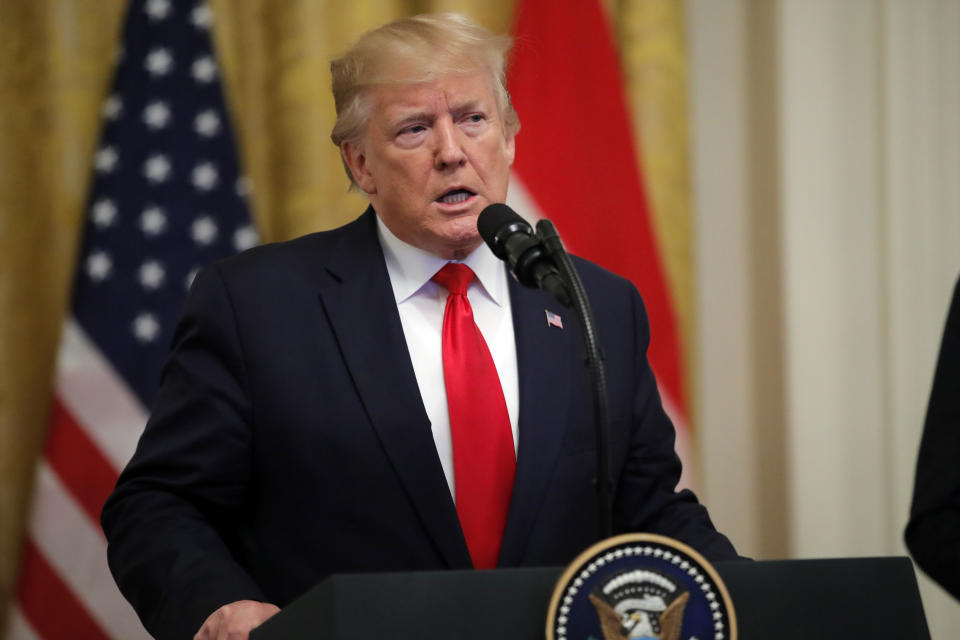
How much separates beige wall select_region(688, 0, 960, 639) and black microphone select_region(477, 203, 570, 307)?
96.2 inches

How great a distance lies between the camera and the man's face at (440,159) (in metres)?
2.07

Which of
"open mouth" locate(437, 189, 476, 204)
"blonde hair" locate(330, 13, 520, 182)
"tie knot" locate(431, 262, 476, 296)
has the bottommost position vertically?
"tie knot" locate(431, 262, 476, 296)

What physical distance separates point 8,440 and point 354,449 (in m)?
1.75

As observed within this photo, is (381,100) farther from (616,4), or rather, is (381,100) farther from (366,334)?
(616,4)

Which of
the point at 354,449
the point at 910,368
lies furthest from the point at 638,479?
the point at 910,368

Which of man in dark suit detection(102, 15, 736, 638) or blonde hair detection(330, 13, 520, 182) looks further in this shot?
blonde hair detection(330, 13, 520, 182)

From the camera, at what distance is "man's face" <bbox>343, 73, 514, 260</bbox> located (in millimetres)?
2072

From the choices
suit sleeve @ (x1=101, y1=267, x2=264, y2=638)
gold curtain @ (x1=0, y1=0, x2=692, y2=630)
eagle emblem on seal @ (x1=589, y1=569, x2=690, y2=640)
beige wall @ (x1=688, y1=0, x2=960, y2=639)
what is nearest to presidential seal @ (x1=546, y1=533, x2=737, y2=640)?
eagle emblem on seal @ (x1=589, y1=569, x2=690, y2=640)

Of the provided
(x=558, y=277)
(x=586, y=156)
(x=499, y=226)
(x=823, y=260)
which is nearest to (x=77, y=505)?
(x=586, y=156)

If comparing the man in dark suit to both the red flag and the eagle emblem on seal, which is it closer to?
the eagle emblem on seal

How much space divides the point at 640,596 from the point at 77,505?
2406 millimetres

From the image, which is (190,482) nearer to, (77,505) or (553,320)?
(553,320)

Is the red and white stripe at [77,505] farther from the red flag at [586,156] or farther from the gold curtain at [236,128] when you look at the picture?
the red flag at [586,156]

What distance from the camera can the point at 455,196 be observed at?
2096 mm
